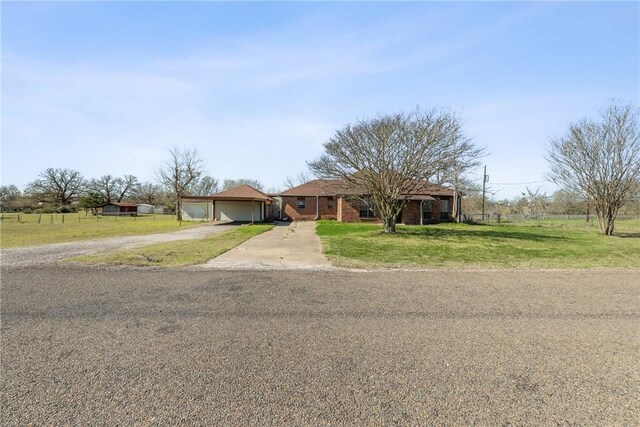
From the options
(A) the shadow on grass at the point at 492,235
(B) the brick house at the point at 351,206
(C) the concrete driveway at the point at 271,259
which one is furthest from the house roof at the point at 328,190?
(C) the concrete driveway at the point at 271,259

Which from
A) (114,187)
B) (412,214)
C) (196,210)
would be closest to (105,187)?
(114,187)

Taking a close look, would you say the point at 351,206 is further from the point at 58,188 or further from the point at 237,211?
the point at 58,188

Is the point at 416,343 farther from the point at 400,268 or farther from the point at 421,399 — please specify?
the point at 400,268

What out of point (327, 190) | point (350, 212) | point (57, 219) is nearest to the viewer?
point (327, 190)

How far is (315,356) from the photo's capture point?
10.0ft

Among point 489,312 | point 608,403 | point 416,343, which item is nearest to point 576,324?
point 489,312

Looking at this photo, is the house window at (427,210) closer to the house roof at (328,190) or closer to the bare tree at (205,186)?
the house roof at (328,190)

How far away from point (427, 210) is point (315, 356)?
92.7ft

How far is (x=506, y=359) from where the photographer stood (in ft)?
9.98

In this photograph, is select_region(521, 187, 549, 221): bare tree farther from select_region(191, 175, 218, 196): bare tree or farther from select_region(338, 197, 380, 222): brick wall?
select_region(191, 175, 218, 196): bare tree

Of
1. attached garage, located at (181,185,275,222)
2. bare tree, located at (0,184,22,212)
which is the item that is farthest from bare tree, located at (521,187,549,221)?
bare tree, located at (0,184,22,212)

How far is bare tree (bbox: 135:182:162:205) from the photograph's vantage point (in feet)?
256

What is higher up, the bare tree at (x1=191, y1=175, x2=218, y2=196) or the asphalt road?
the bare tree at (x1=191, y1=175, x2=218, y2=196)

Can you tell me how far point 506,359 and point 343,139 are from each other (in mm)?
15861
